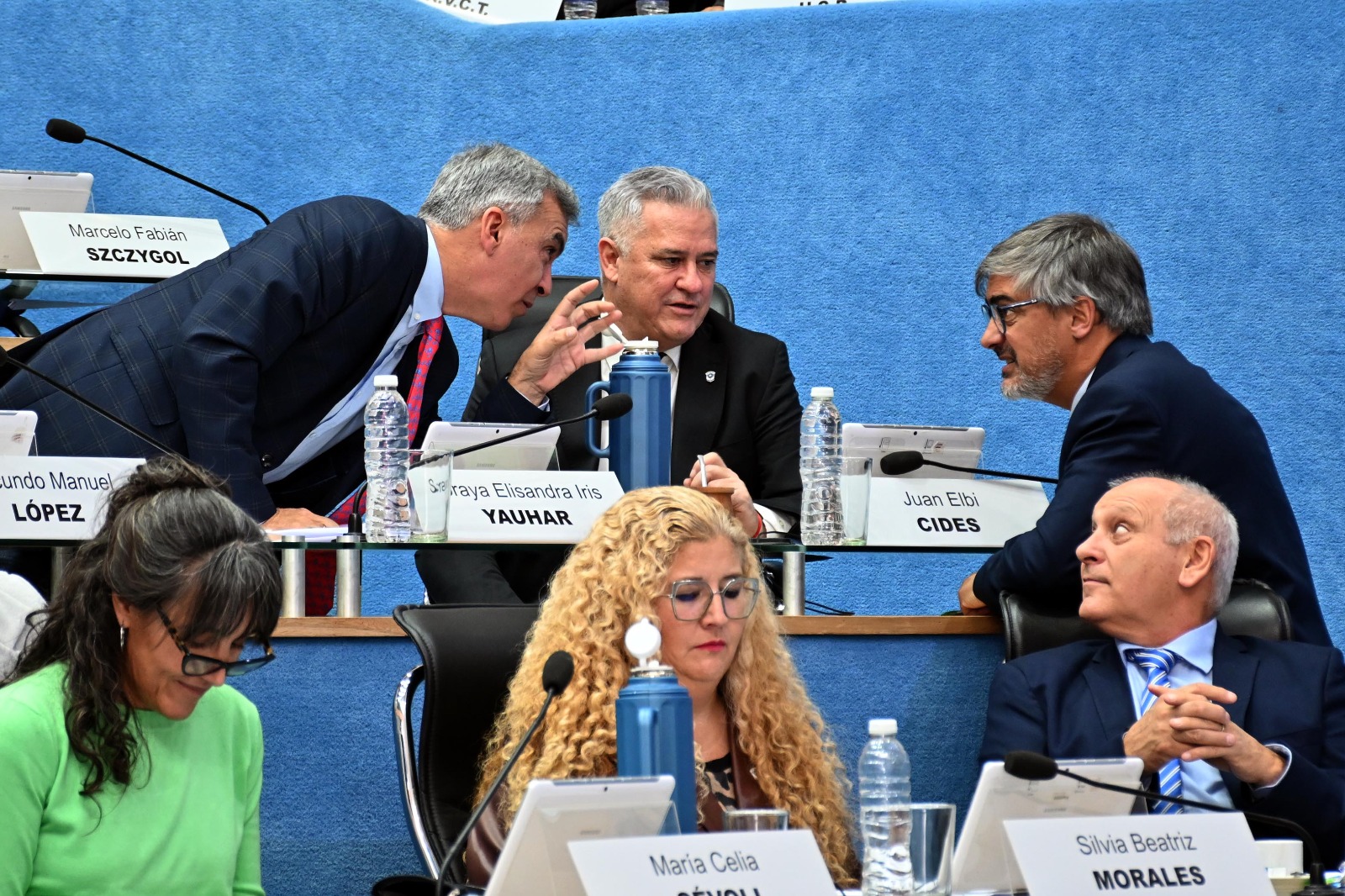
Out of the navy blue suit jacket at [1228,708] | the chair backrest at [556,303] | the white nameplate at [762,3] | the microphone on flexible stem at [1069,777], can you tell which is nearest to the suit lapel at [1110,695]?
the navy blue suit jacket at [1228,708]

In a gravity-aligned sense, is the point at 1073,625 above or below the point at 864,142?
below

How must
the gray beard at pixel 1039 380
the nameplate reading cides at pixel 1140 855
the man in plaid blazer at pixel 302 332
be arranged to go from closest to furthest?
the nameplate reading cides at pixel 1140 855 < the man in plaid blazer at pixel 302 332 < the gray beard at pixel 1039 380

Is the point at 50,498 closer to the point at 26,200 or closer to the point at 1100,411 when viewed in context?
the point at 1100,411

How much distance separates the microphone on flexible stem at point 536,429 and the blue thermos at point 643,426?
0.06 ft

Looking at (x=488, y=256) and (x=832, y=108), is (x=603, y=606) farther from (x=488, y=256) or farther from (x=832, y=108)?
(x=832, y=108)

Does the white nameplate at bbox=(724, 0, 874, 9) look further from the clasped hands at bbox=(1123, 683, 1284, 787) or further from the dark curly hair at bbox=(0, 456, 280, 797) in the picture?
the dark curly hair at bbox=(0, 456, 280, 797)

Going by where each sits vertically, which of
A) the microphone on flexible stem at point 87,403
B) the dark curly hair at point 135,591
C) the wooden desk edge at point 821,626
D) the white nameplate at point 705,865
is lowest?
the white nameplate at point 705,865

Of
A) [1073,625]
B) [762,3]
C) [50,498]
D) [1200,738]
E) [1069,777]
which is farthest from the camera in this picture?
[762,3]

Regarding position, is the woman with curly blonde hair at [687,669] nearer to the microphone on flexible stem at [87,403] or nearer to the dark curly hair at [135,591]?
the dark curly hair at [135,591]

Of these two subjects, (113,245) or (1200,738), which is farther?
(113,245)

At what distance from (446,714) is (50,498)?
2.26ft

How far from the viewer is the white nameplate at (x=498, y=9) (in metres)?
5.01

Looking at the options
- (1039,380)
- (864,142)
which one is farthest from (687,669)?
(864,142)

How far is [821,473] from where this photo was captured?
280cm
